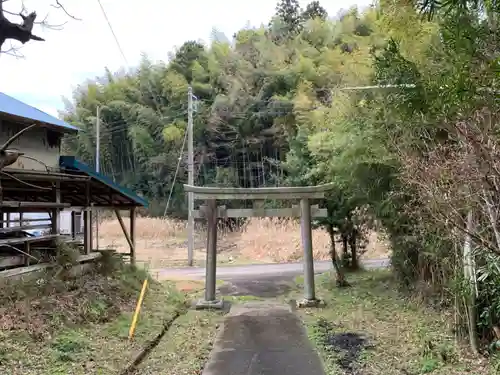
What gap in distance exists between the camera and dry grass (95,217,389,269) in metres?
18.6

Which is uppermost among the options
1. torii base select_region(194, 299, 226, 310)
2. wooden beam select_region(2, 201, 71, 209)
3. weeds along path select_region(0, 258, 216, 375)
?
wooden beam select_region(2, 201, 71, 209)

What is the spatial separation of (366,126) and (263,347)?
4186 mm

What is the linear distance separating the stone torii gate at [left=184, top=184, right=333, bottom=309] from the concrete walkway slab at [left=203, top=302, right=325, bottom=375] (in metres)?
0.78

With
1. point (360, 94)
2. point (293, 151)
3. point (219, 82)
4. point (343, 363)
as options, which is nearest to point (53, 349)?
point (343, 363)

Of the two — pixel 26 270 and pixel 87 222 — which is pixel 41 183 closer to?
pixel 87 222

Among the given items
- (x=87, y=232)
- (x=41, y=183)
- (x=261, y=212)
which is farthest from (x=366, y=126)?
(x=41, y=183)

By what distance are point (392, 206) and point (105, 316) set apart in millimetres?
4919

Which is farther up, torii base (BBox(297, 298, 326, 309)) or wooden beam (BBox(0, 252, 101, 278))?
wooden beam (BBox(0, 252, 101, 278))

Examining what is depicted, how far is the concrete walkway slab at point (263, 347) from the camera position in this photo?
224 inches

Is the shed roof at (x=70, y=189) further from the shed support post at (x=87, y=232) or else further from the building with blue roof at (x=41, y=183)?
the shed support post at (x=87, y=232)

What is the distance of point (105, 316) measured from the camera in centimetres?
727

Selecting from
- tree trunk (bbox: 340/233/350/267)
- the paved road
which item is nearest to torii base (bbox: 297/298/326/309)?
tree trunk (bbox: 340/233/350/267)

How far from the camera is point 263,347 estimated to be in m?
6.68

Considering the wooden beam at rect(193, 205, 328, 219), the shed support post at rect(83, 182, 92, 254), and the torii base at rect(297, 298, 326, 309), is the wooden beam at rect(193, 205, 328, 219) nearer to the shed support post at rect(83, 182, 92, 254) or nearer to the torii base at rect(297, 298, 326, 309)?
the torii base at rect(297, 298, 326, 309)
